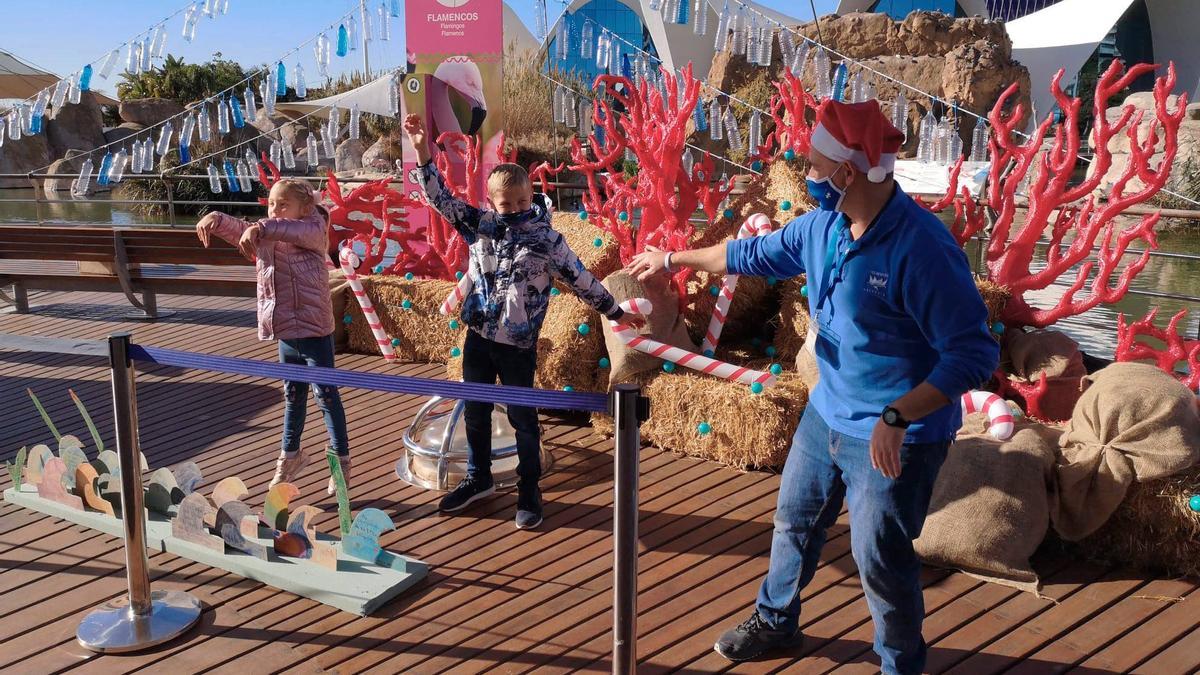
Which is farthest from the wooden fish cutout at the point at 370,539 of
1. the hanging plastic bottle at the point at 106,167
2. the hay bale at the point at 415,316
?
the hanging plastic bottle at the point at 106,167

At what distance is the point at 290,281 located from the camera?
11.4 ft

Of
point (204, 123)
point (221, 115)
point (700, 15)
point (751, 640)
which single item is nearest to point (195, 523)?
point (751, 640)

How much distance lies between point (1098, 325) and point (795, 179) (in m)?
5.20

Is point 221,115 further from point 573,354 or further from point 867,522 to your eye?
point 867,522

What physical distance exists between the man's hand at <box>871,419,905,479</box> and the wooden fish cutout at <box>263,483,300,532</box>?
195 cm

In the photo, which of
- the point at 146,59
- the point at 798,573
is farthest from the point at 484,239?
the point at 146,59

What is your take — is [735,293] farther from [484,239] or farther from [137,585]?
[137,585]

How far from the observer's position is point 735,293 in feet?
16.2

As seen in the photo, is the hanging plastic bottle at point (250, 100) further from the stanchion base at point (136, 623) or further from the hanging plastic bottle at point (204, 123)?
the stanchion base at point (136, 623)

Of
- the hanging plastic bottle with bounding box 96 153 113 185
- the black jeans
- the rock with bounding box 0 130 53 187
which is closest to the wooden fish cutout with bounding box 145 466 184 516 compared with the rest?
the black jeans

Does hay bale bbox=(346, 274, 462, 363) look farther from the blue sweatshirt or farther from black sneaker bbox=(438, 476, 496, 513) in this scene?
the blue sweatshirt

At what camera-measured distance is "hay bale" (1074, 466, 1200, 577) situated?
295cm

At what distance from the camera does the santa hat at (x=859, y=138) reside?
1.96 metres

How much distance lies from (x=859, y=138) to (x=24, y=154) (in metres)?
33.8
